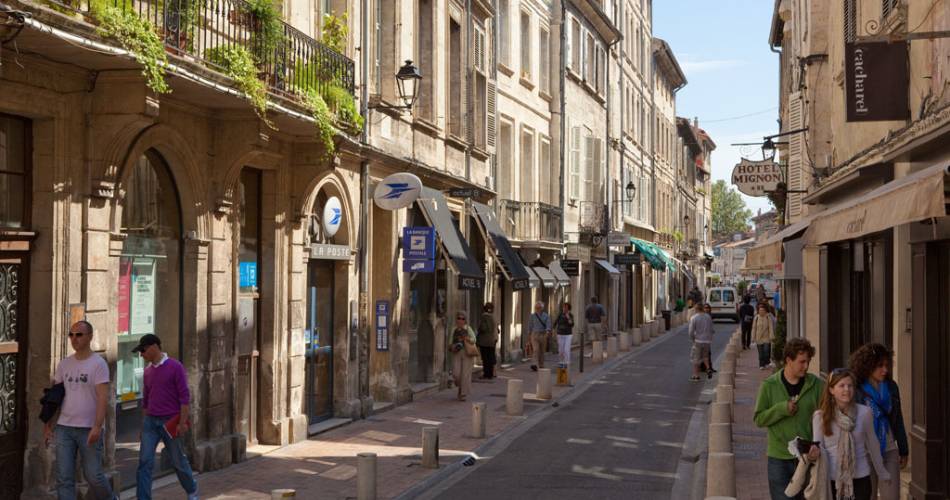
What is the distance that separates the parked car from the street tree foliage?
3593 inches

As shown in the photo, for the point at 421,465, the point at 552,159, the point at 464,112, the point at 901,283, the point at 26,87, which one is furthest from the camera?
the point at 552,159

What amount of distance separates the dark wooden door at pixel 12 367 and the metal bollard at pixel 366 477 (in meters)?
2.91

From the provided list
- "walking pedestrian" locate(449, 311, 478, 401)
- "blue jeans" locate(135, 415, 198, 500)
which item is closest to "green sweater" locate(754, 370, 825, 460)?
"blue jeans" locate(135, 415, 198, 500)

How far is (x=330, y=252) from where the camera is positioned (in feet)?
55.0

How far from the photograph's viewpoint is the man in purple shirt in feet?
33.2

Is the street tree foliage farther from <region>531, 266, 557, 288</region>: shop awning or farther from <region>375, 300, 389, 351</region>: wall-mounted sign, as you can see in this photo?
<region>375, 300, 389, 351</region>: wall-mounted sign

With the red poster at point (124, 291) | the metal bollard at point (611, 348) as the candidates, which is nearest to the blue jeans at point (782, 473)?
the red poster at point (124, 291)

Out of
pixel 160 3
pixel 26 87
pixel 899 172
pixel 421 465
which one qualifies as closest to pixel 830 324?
pixel 899 172

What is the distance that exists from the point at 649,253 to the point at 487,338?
24.6 metres

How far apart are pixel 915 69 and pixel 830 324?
6667 mm

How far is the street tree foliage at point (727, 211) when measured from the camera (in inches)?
5960

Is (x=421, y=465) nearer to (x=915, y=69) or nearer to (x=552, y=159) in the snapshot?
(x=915, y=69)

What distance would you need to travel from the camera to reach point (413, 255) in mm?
19875

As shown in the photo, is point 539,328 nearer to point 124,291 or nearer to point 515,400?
point 515,400
